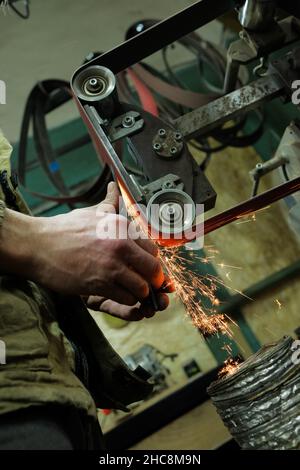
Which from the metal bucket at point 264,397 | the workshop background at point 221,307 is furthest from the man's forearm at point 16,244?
the workshop background at point 221,307

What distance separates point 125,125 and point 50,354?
617 mm

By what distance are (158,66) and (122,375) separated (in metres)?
2.24

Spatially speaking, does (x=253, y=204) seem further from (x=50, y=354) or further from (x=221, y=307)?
(x=221, y=307)

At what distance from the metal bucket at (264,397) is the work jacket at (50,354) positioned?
0.85 feet

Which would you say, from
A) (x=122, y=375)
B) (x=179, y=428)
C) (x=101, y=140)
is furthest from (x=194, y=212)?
(x=179, y=428)

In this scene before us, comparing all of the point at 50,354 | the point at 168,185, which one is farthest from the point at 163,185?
the point at 50,354

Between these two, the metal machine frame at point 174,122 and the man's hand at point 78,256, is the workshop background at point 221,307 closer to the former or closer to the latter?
the metal machine frame at point 174,122

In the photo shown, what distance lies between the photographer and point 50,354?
962 mm

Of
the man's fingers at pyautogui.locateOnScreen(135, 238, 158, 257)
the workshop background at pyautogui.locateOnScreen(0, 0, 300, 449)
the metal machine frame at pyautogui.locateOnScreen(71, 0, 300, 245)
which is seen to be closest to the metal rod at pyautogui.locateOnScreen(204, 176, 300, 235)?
the metal machine frame at pyautogui.locateOnScreen(71, 0, 300, 245)

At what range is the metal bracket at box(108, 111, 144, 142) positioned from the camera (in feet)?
4.12

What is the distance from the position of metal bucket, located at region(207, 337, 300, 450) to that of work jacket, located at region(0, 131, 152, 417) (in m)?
0.26

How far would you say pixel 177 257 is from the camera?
1916 mm

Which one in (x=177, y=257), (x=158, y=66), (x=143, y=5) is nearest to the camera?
(x=177, y=257)
